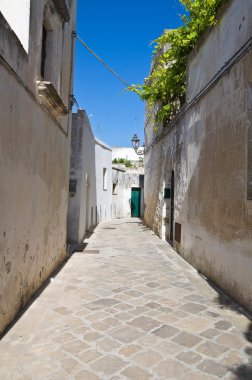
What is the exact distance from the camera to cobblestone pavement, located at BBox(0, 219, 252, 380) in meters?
2.88

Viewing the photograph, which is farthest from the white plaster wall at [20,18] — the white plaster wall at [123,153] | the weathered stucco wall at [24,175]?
the white plaster wall at [123,153]

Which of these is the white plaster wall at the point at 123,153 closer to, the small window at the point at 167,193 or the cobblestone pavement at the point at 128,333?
the small window at the point at 167,193

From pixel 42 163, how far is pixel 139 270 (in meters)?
3.09

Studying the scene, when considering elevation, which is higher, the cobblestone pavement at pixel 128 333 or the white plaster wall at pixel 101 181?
the white plaster wall at pixel 101 181

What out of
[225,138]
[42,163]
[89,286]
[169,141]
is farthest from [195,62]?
[89,286]

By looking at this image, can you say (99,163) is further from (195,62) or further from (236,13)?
(236,13)

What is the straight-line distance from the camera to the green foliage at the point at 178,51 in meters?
6.35

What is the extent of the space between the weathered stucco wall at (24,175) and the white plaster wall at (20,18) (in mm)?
143

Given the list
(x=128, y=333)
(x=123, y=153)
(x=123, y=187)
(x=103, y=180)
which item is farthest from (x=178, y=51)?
(x=123, y=153)

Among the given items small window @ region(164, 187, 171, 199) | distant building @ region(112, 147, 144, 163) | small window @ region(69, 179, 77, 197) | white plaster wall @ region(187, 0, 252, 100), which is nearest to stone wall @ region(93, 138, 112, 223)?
small window @ region(164, 187, 171, 199)

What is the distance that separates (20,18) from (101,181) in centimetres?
1342

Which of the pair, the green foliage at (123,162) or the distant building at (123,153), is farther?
the distant building at (123,153)

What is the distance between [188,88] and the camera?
26.2 ft

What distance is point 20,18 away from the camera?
417cm
